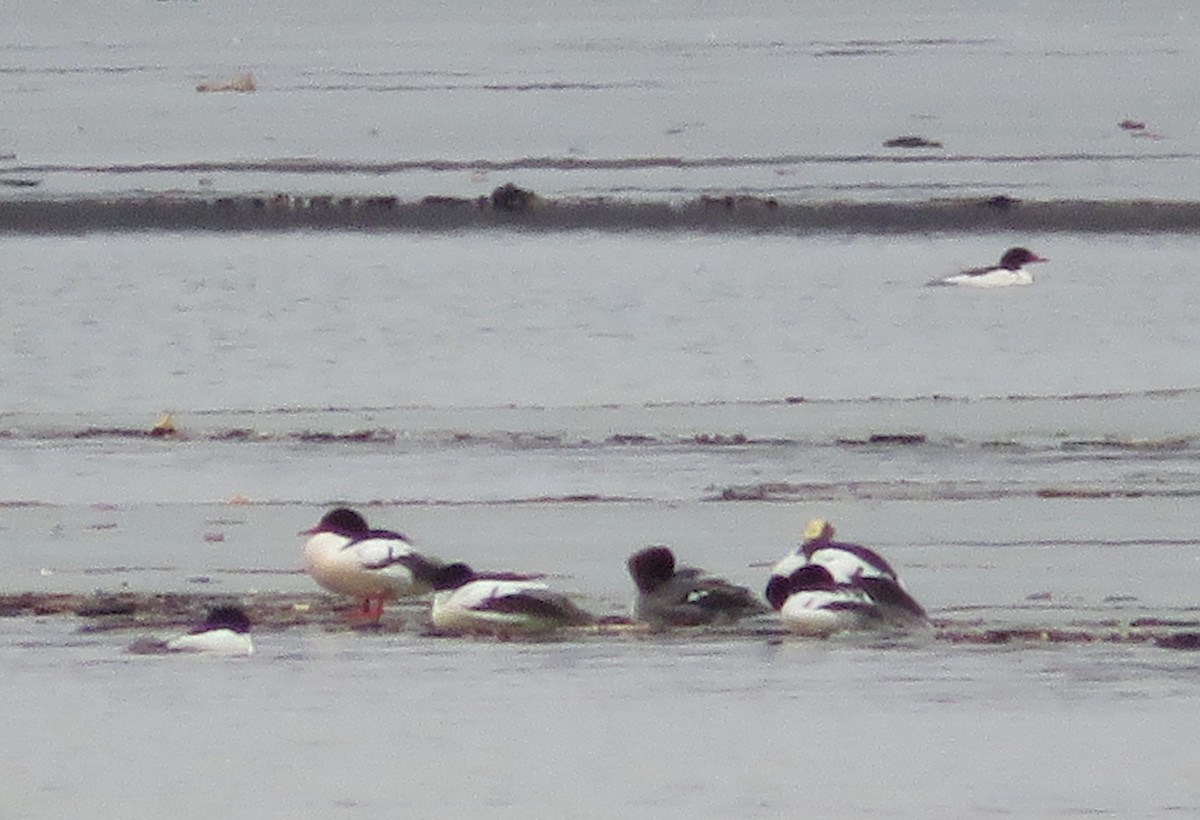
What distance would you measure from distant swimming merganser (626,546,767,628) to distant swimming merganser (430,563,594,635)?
0.19 m

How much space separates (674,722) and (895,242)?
16.3m

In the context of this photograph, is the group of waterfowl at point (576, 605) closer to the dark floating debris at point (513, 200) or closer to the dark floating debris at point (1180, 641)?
the dark floating debris at point (1180, 641)

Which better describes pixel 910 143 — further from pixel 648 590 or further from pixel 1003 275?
pixel 648 590

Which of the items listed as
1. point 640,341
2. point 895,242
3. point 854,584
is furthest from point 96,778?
point 895,242

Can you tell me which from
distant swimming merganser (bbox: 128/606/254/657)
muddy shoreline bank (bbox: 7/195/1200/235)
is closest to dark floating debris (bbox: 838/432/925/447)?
distant swimming merganser (bbox: 128/606/254/657)

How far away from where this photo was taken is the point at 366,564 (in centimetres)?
951

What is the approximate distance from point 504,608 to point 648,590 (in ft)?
1.41

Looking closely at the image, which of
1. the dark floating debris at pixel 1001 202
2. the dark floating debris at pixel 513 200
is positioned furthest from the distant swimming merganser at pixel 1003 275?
the dark floating debris at pixel 513 200

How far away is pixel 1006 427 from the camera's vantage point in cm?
1386

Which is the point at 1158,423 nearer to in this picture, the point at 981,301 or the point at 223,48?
the point at 981,301

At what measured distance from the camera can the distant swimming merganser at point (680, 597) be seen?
9.06m

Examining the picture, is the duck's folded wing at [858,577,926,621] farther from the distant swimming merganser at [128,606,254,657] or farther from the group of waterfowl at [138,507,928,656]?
the distant swimming merganser at [128,606,254,657]

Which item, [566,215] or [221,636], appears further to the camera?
[566,215]

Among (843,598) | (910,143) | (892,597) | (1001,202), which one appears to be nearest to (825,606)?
(843,598)
